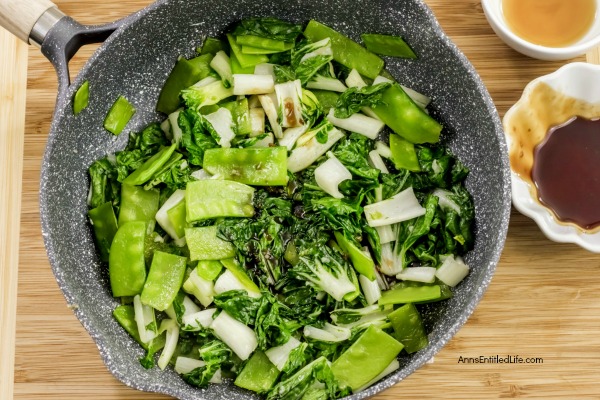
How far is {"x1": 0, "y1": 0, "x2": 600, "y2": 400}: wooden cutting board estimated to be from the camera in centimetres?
266

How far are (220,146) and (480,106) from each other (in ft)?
2.83

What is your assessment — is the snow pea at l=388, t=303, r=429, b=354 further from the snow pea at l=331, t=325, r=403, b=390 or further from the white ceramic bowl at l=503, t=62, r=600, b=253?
the white ceramic bowl at l=503, t=62, r=600, b=253

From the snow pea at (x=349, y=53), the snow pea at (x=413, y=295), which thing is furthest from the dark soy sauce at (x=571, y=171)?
the snow pea at (x=349, y=53)

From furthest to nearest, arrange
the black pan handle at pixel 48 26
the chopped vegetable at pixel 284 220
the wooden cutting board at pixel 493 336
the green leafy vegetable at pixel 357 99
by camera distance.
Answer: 1. the wooden cutting board at pixel 493 336
2. the green leafy vegetable at pixel 357 99
3. the chopped vegetable at pixel 284 220
4. the black pan handle at pixel 48 26

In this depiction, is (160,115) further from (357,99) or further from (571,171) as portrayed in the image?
(571,171)

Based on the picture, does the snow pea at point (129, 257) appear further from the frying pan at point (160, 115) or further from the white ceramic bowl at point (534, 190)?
the white ceramic bowl at point (534, 190)

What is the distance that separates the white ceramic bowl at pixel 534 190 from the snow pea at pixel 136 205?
4.03 ft

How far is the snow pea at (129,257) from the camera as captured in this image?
8.04ft

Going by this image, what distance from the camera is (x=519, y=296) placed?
8.84ft

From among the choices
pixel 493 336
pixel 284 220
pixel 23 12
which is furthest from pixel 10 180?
pixel 493 336

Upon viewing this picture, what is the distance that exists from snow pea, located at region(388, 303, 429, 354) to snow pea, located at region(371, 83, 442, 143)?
0.58 meters

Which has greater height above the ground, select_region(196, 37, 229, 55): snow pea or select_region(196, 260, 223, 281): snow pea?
select_region(196, 37, 229, 55): snow pea

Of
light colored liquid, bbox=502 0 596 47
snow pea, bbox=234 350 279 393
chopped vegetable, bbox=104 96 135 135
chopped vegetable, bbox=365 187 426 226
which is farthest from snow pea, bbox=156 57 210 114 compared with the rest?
light colored liquid, bbox=502 0 596 47

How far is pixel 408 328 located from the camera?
97.2 inches
